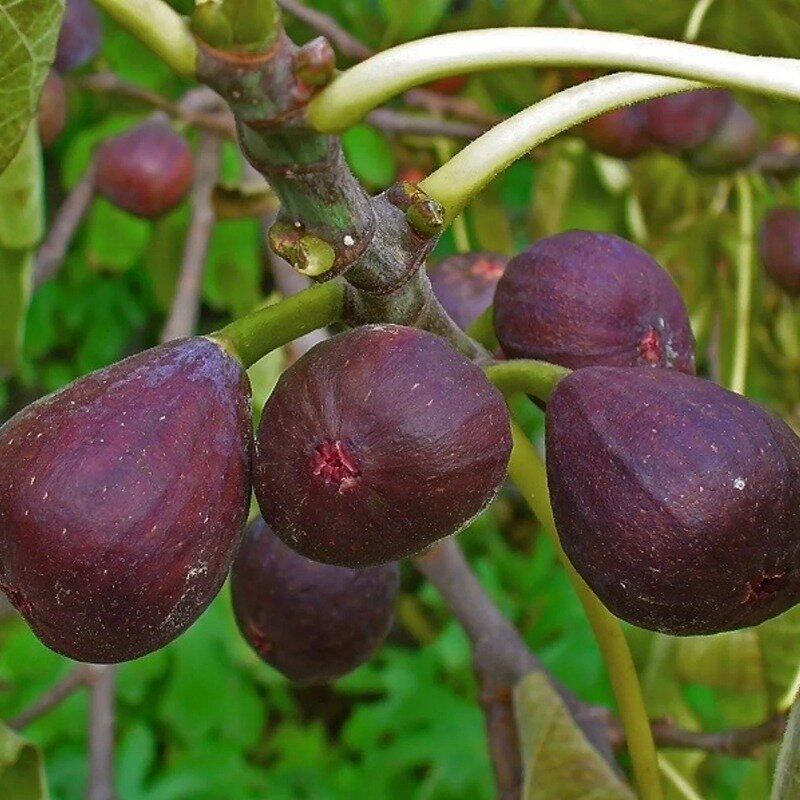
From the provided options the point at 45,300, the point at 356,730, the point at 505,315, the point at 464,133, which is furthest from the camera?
the point at 45,300

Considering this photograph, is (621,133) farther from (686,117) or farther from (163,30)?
(163,30)

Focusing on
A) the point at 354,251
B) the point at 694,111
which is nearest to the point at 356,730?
the point at 694,111

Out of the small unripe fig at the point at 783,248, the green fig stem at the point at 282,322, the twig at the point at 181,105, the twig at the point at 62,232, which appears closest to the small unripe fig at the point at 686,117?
the small unripe fig at the point at 783,248

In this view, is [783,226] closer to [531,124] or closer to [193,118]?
[193,118]

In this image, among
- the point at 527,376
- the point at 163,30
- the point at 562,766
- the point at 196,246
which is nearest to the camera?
the point at 163,30

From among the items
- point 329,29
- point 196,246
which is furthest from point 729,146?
point 196,246

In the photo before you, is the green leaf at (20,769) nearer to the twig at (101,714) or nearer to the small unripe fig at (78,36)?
the twig at (101,714)

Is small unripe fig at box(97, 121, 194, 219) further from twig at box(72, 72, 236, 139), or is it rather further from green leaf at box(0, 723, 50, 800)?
green leaf at box(0, 723, 50, 800)
